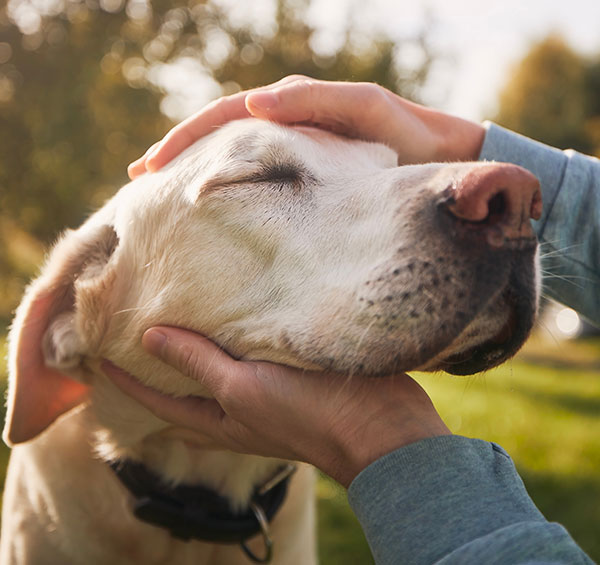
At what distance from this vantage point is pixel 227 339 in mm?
2037

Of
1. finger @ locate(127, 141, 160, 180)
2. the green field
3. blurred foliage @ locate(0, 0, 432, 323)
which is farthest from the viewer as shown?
blurred foliage @ locate(0, 0, 432, 323)

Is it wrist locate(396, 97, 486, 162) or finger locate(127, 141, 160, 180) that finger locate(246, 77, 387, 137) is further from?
finger locate(127, 141, 160, 180)

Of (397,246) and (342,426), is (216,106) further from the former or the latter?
(342,426)

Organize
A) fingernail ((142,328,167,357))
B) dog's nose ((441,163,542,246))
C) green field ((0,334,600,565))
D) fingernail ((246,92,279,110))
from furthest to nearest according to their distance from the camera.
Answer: green field ((0,334,600,565)), fingernail ((246,92,279,110)), fingernail ((142,328,167,357)), dog's nose ((441,163,542,246))

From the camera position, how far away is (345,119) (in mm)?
2496

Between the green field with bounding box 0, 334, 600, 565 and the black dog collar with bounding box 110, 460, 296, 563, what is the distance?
0.94m

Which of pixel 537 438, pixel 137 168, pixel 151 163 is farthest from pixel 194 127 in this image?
pixel 537 438

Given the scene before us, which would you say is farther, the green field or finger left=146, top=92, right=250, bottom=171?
the green field

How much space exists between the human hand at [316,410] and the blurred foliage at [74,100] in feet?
22.3

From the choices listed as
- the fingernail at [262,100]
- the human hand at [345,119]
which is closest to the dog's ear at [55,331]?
the human hand at [345,119]

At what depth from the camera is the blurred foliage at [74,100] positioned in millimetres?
8078

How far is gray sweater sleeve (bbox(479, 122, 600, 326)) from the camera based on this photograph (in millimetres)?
2652

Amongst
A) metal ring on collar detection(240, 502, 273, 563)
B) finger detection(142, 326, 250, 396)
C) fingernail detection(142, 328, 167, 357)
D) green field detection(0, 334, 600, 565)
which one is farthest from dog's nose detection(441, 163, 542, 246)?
metal ring on collar detection(240, 502, 273, 563)

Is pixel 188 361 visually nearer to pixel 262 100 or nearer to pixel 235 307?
pixel 235 307
